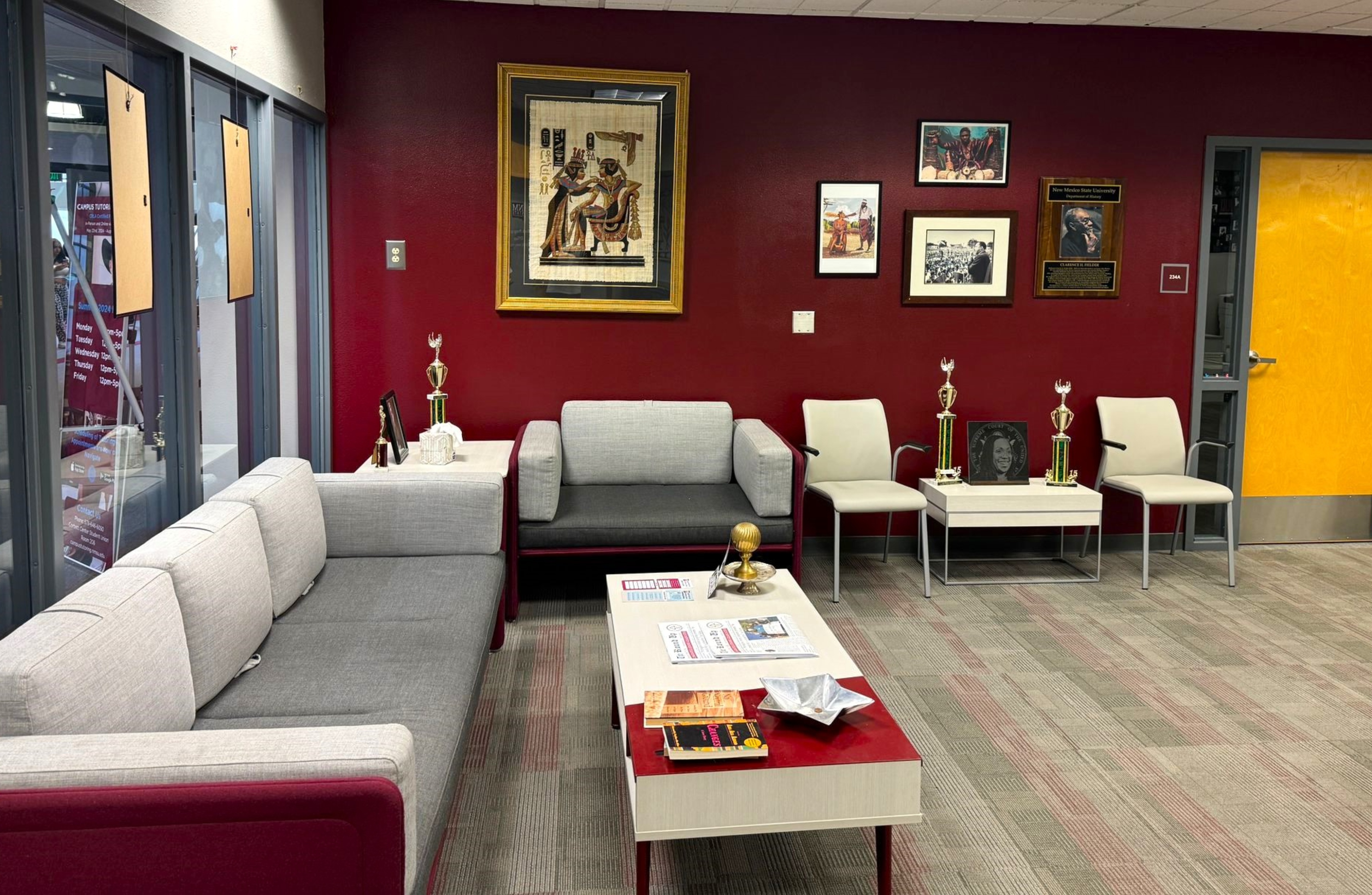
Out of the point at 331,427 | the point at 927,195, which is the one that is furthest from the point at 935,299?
the point at 331,427

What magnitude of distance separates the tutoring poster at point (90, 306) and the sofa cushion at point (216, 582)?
39 centimetres

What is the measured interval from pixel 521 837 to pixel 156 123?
2.26m

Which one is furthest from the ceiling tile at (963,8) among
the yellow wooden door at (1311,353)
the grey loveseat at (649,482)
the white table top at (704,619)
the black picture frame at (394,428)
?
the black picture frame at (394,428)

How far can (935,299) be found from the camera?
18.5 feet

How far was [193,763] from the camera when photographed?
180 centimetres

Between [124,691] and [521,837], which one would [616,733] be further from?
[124,691]

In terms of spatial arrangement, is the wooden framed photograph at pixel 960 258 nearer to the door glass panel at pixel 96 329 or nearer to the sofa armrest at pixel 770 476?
the sofa armrest at pixel 770 476

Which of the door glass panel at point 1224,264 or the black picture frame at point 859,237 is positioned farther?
the door glass panel at point 1224,264

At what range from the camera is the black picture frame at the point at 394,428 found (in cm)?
459

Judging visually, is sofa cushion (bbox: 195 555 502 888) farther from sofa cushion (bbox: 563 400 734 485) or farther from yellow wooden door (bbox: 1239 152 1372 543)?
yellow wooden door (bbox: 1239 152 1372 543)

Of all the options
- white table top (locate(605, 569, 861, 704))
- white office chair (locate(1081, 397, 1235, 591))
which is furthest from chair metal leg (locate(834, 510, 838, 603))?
white office chair (locate(1081, 397, 1235, 591))

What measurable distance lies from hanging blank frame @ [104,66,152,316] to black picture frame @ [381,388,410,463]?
152 cm

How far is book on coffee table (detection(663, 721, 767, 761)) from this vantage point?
7.95 feet

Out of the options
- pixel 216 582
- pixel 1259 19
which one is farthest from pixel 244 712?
pixel 1259 19
